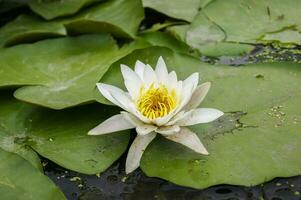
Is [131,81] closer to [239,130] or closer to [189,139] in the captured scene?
[189,139]

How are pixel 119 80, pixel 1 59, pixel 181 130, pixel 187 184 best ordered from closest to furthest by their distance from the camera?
pixel 187 184
pixel 181 130
pixel 119 80
pixel 1 59

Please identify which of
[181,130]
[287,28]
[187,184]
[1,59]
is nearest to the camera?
[187,184]

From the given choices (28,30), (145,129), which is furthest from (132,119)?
(28,30)

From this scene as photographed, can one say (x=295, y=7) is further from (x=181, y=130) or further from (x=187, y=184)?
(x=187, y=184)

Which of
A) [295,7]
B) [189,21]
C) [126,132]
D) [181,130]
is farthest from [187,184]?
[295,7]

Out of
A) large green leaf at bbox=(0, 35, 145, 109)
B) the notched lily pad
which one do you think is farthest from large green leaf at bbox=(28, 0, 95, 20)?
the notched lily pad

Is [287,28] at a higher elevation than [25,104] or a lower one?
higher

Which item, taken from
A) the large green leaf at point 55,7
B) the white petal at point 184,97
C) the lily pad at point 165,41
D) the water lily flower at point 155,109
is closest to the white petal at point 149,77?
the water lily flower at point 155,109

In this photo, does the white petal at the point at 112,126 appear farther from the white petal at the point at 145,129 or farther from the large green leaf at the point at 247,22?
the large green leaf at the point at 247,22
